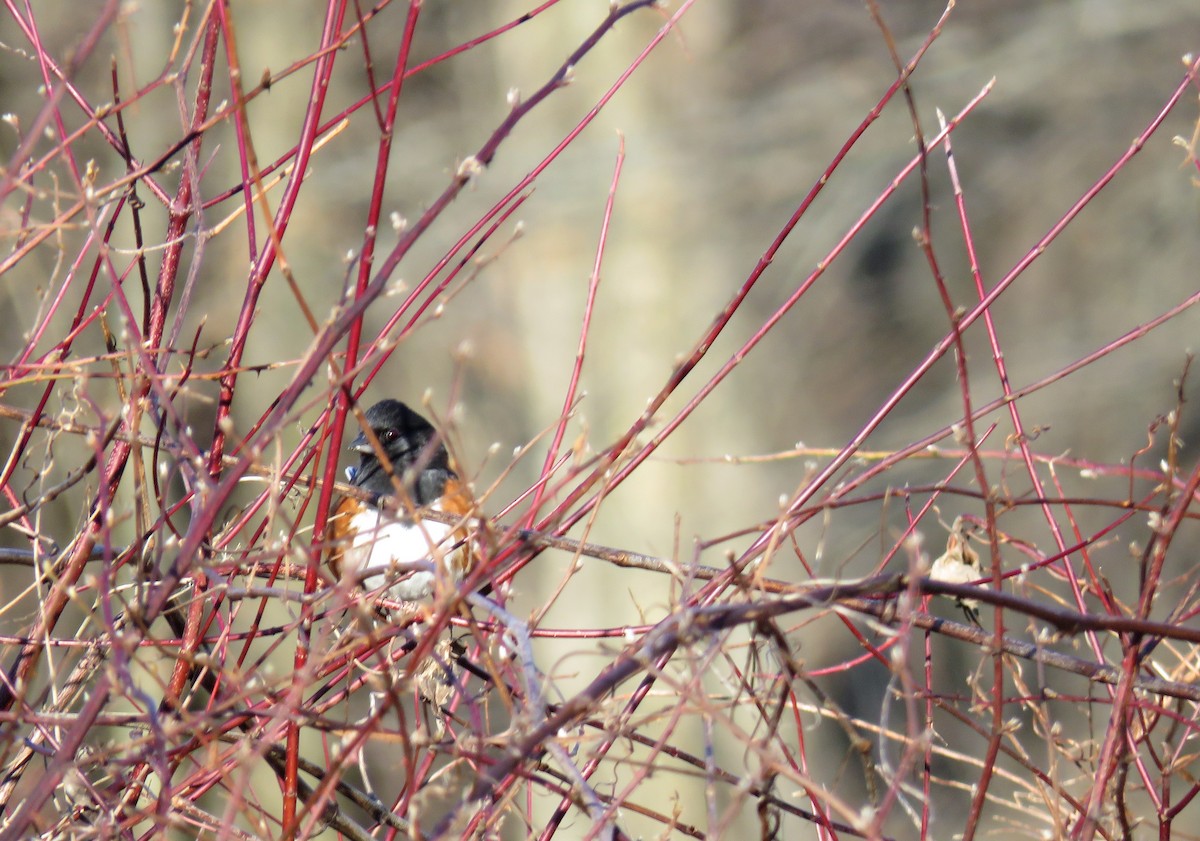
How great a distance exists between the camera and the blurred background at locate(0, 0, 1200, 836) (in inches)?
249

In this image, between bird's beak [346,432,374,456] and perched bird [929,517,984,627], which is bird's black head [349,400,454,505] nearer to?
bird's beak [346,432,374,456]

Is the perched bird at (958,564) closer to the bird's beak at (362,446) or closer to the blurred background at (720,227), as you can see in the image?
the bird's beak at (362,446)

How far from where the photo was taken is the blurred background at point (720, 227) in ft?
20.8

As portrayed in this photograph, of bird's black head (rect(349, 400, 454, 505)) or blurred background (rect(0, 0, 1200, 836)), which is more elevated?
blurred background (rect(0, 0, 1200, 836))

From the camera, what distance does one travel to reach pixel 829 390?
26.4ft

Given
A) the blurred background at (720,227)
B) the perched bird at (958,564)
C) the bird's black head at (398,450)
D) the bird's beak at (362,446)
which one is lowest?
the perched bird at (958,564)

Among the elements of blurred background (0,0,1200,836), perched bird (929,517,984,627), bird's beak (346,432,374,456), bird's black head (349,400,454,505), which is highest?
blurred background (0,0,1200,836)

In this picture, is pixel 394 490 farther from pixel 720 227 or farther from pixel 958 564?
pixel 720 227

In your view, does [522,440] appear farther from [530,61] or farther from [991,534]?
[991,534]

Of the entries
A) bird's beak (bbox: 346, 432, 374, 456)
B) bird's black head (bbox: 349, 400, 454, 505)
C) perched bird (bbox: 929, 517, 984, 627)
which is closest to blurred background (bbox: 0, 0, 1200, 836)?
bird's black head (bbox: 349, 400, 454, 505)

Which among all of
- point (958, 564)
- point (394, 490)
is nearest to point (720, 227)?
point (394, 490)

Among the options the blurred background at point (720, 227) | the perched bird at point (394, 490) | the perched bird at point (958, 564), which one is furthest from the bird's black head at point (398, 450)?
the blurred background at point (720, 227)

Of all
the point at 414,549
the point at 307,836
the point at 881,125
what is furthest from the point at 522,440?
the point at 307,836

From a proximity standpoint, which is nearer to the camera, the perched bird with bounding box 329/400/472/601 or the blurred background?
the perched bird with bounding box 329/400/472/601
